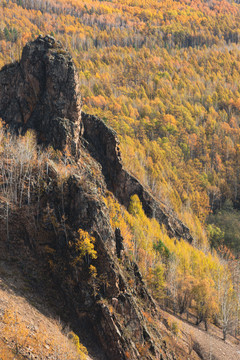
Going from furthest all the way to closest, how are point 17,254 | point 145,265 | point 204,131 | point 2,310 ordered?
point 204,131 → point 145,265 → point 17,254 → point 2,310

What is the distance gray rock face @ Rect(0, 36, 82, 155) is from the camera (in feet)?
156

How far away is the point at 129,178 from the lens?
65375mm

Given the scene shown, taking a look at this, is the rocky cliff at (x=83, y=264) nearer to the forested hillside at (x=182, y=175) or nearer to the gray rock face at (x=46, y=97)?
the gray rock face at (x=46, y=97)

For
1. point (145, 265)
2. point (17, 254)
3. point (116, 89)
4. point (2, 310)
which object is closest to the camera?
point (2, 310)

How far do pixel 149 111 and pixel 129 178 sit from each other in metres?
99.9

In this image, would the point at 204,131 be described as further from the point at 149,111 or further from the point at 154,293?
the point at 154,293

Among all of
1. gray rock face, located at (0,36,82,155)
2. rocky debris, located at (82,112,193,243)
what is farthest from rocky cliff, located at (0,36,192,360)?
rocky debris, located at (82,112,193,243)

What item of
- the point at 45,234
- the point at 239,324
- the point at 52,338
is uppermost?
the point at 45,234

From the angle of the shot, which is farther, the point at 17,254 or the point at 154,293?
the point at 154,293

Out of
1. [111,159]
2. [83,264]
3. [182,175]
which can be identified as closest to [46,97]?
[111,159]

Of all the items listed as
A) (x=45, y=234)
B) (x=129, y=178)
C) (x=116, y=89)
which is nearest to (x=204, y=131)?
(x=116, y=89)

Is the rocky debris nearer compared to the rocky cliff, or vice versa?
the rocky cliff

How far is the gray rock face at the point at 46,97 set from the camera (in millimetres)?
47438

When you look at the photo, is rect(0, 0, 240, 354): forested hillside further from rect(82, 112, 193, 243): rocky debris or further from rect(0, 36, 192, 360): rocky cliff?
rect(0, 36, 192, 360): rocky cliff
